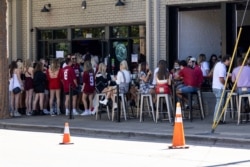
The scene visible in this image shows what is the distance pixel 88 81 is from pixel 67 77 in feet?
2.56

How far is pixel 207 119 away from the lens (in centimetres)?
1906

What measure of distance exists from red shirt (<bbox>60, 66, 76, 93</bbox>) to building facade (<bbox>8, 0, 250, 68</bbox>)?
2.67 m

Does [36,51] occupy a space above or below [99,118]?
above

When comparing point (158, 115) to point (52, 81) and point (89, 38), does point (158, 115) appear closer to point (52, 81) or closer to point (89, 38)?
point (52, 81)

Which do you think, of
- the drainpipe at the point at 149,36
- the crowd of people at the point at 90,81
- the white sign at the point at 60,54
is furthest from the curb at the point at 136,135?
the white sign at the point at 60,54

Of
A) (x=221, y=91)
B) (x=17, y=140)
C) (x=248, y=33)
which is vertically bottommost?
(x=17, y=140)

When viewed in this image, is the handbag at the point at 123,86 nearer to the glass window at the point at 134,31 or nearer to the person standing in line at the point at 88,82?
the person standing in line at the point at 88,82

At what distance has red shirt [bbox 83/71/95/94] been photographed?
2078cm

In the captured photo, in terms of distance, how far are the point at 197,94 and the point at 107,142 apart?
4377 mm

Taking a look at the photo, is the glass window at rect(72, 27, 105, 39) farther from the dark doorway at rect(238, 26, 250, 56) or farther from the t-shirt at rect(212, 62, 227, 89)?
the t-shirt at rect(212, 62, 227, 89)

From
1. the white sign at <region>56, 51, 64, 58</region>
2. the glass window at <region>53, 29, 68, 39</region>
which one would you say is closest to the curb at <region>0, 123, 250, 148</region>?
the white sign at <region>56, 51, 64, 58</region>

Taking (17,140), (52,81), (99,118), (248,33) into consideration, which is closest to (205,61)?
(248,33)

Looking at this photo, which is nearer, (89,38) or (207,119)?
(207,119)

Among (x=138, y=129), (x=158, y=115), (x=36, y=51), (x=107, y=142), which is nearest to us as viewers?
(x=107, y=142)
